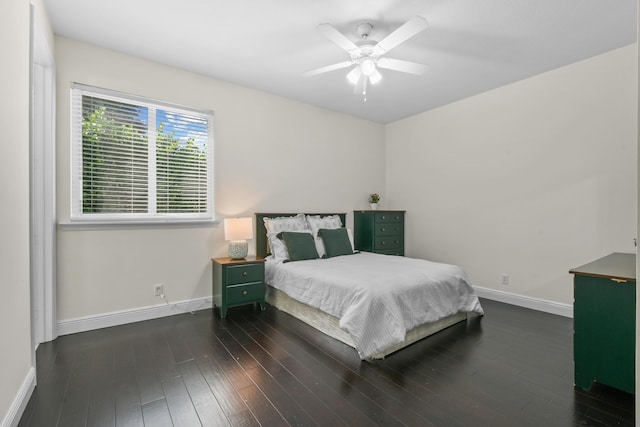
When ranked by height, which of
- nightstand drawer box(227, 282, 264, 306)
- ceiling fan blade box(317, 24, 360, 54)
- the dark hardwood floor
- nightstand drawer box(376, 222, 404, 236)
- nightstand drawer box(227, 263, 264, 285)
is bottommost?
the dark hardwood floor

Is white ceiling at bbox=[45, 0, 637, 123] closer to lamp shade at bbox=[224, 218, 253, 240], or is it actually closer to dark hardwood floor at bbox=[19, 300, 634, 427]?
lamp shade at bbox=[224, 218, 253, 240]

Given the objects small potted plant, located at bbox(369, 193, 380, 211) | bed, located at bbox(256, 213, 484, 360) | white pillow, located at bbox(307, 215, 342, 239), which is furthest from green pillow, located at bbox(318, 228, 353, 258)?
small potted plant, located at bbox(369, 193, 380, 211)

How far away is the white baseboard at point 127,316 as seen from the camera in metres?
2.80

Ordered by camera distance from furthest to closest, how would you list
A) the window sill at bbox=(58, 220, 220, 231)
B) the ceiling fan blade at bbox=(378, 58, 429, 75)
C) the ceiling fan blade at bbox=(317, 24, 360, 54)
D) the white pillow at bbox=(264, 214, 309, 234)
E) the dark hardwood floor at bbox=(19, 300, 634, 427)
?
the white pillow at bbox=(264, 214, 309, 234) < the window sill at bbox=(58, 220, 220, 231) < the ceiling fan blade at bbox=(378, 58, 429, 75) < the ceiling fan blade at bbox=(317, 24, 360, 54) < the dark hardwood floor at bbox=(19, 300, 634, 427)

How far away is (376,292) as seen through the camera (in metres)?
2.44

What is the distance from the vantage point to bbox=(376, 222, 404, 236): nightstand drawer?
4.73 meters

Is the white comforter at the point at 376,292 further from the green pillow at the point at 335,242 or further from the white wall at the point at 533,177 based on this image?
the white wall at the point at 533,177

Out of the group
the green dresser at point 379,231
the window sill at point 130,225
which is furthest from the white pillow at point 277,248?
the green dresser at point 379,231

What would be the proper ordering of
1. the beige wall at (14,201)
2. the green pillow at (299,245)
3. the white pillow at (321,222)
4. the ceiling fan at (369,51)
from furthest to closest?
the white pillow at (321,222)
the green pillow at (299,245)
the ceiling fan at (369,51)
the beige wall at (14,201)

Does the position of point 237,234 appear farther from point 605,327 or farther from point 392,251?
point 605,327

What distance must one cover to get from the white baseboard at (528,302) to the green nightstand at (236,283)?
115 inches

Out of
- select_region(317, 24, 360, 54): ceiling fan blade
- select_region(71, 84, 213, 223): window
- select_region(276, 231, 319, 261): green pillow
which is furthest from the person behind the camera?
select_region(276, 231, 319, 261): green pillow

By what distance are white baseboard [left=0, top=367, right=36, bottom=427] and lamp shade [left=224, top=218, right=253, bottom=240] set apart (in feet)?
6.13

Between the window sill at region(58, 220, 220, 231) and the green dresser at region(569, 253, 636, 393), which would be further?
the window sill at region(58, 220, 220, 231)
